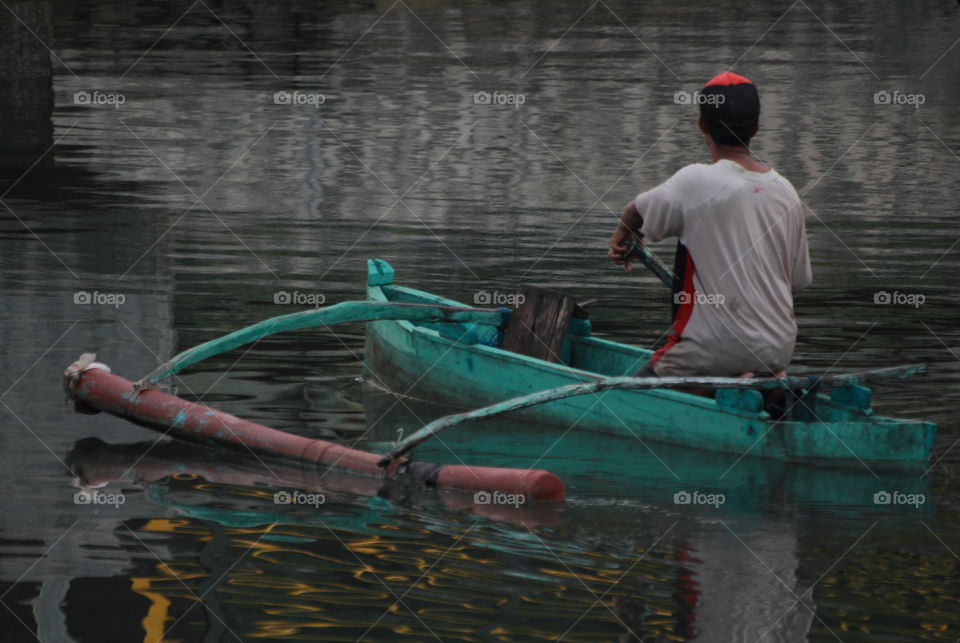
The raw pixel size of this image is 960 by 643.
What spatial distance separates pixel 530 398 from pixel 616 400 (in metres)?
0.87

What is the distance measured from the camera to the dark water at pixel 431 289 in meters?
6.04

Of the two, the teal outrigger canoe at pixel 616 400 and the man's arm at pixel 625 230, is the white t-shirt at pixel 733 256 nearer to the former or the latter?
the man's arm at pixel 625 230

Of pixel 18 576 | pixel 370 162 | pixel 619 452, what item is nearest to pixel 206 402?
pixel 619 452

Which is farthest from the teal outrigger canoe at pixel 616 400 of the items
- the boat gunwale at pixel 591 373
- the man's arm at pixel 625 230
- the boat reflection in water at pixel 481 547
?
the man's arm at pixel 625 230

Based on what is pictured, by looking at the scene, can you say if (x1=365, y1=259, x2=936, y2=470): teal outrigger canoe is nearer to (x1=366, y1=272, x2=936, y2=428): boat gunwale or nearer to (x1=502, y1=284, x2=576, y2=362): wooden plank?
(x1=366, y1=272, x2=936, y2=428): boat gunwale

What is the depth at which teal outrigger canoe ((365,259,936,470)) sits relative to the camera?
24.9 feet

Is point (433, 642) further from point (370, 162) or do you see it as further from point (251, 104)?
point (251, 104)

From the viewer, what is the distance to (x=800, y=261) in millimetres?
7812

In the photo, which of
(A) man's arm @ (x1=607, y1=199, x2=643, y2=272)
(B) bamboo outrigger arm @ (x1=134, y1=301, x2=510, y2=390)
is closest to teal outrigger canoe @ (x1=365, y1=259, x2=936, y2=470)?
(B) bamboo outrigger arm @ (x1=134, y1=301, x2=510, y2=390)

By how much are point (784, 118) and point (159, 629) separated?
16655 millimetres

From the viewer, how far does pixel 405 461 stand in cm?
752

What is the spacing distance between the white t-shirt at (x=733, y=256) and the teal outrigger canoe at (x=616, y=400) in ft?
0.72

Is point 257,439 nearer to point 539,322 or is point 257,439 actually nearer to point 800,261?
point 539,322

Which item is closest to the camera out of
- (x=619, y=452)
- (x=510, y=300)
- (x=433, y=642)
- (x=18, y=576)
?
(x=433, y=642)
